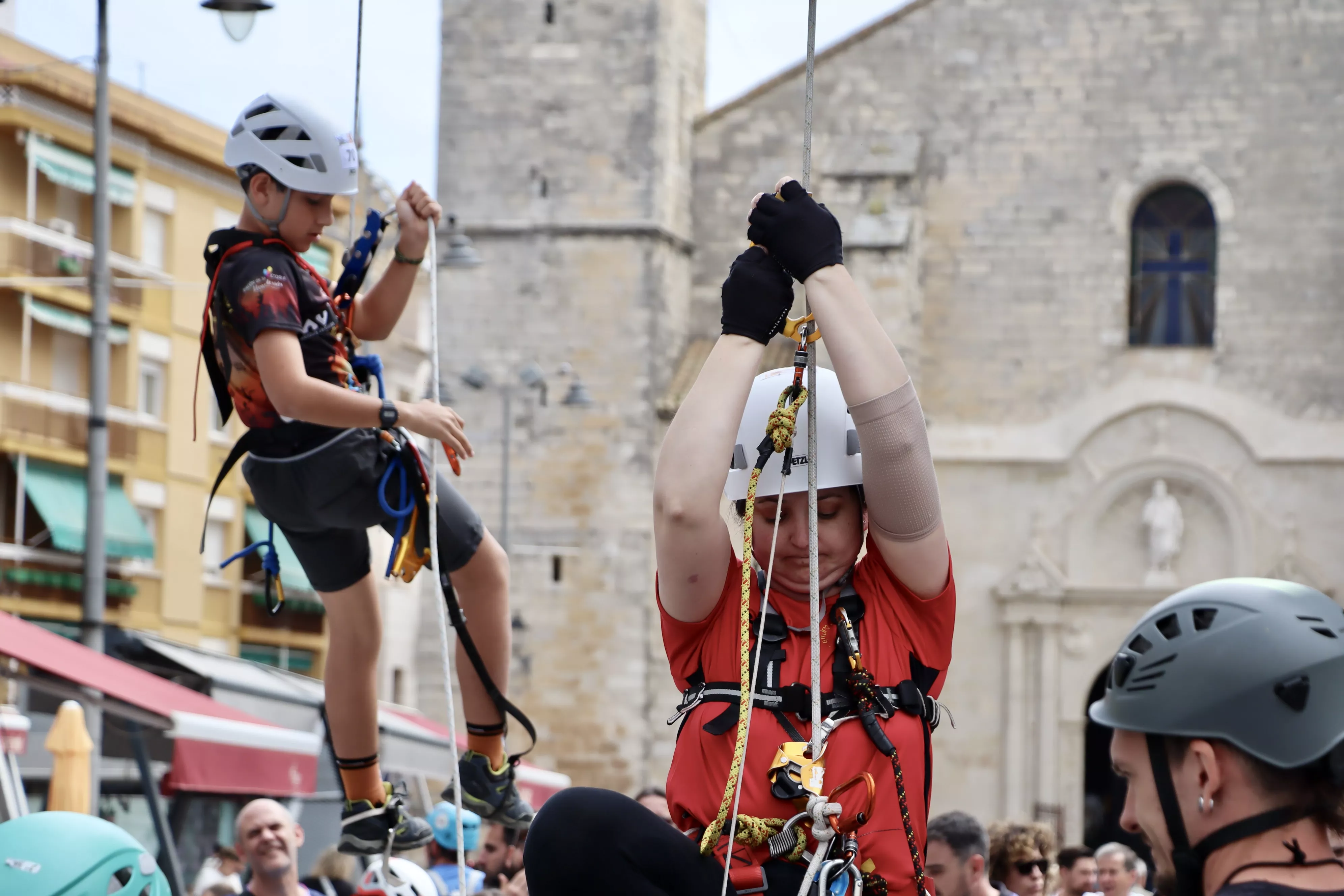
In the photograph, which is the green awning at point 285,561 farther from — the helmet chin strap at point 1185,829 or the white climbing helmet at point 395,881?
the helmet chin strap at point 1185,829

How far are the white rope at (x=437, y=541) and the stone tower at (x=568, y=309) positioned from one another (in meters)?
19.5

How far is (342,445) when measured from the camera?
178 inches

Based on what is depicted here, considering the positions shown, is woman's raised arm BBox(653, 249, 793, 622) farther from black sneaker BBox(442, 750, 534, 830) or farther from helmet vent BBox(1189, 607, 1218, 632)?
black sneaker BBox(442, 750, 534, 830)

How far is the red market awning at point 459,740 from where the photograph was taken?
18.5m

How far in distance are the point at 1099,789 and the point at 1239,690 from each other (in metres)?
24.5

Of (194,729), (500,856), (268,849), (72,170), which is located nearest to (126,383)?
(72,170)

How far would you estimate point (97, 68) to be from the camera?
13258 mm

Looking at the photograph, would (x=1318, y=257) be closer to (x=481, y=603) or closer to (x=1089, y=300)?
(x=1089, y=300)

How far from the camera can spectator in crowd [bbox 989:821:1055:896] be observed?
24.1 ft

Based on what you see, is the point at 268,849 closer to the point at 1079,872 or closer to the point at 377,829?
the point at 377,829

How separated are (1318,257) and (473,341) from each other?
32.0 feet

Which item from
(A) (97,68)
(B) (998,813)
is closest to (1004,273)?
(B) (998,813)

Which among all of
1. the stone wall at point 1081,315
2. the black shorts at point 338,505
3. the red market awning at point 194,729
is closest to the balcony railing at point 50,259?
the stone wall at point 1081,315

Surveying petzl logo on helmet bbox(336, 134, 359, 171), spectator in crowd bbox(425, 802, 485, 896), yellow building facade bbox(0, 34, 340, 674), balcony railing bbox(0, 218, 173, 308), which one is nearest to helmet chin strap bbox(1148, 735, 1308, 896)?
petzl logo on helmet bbox(336, 134, 359, 171)
